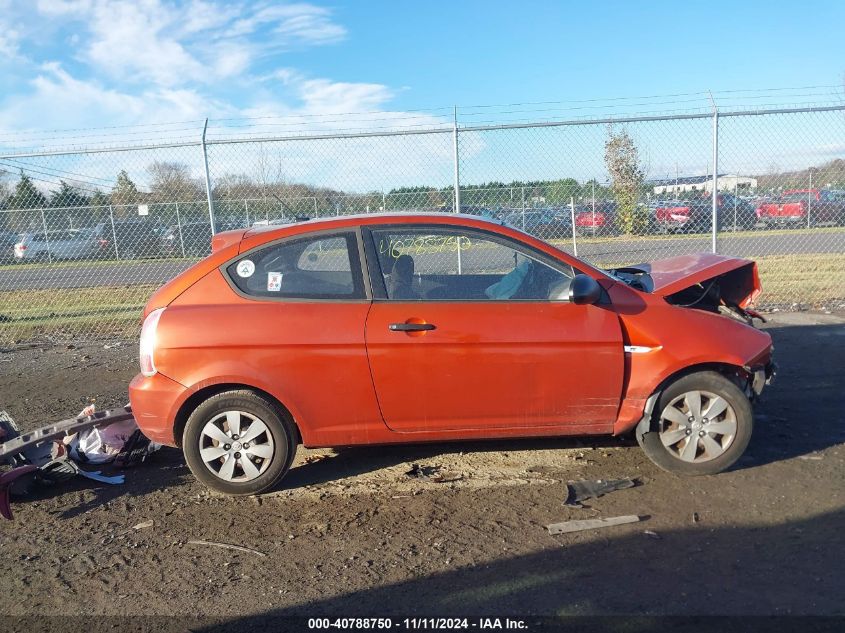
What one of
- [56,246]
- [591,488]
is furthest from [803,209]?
[56,246]

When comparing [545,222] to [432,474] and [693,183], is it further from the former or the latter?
[432,474]

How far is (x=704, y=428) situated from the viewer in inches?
171

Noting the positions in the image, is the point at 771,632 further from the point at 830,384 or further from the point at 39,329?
the point at 39,329

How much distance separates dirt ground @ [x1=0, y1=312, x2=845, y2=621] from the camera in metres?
3.21

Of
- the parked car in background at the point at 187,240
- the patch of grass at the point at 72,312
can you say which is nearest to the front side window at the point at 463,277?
the patch of grass at the point at 72,312

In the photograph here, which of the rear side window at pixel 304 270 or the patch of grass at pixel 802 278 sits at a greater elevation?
the rear side window at pixel 304 270

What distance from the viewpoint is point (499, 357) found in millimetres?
4223

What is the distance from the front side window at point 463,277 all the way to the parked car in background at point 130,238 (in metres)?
11.8

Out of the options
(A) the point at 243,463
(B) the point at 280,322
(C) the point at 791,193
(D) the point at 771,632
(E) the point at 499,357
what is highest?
(C) the point at 791,193

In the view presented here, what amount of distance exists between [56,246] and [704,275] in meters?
15.4

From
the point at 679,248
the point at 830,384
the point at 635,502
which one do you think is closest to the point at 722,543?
the point at 635,502

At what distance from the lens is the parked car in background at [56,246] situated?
15.0 m

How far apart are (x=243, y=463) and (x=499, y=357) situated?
1.72m

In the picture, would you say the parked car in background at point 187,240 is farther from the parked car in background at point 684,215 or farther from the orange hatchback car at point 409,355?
the orange hatchback car at point 409,355
